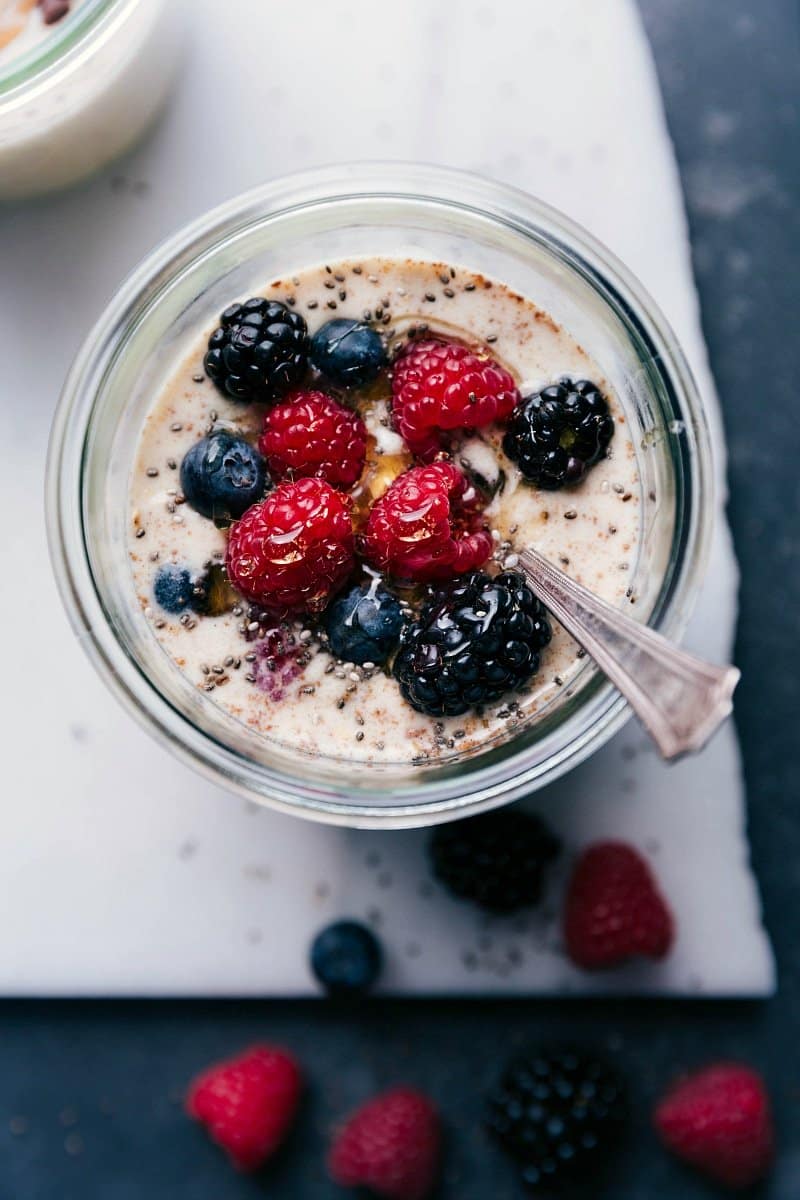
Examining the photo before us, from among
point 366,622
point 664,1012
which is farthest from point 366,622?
point 664,1012

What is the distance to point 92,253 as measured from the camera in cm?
146

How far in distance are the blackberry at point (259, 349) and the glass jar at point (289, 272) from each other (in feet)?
0.35

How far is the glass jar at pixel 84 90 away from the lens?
1233 millimetres

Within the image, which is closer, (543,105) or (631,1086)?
(543,105)

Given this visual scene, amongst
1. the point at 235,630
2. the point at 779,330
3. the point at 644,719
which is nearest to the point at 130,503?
the point at 235,630

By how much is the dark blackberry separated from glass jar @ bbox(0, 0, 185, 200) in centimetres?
125

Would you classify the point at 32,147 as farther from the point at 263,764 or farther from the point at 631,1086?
the point at 631,1086

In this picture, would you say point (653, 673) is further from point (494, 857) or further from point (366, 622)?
point (494, 857)

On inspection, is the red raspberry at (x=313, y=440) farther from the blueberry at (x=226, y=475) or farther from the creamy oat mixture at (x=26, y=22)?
the creamy oat mixture at (x=26, y=22)

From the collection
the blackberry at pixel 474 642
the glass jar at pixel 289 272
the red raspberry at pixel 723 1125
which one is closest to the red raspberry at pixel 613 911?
the red raspberry at pixel 723 1125

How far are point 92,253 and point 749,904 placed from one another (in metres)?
1.17

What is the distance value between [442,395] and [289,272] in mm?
258

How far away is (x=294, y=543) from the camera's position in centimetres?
109

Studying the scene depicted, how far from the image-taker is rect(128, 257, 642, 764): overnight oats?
1113 millimetres
